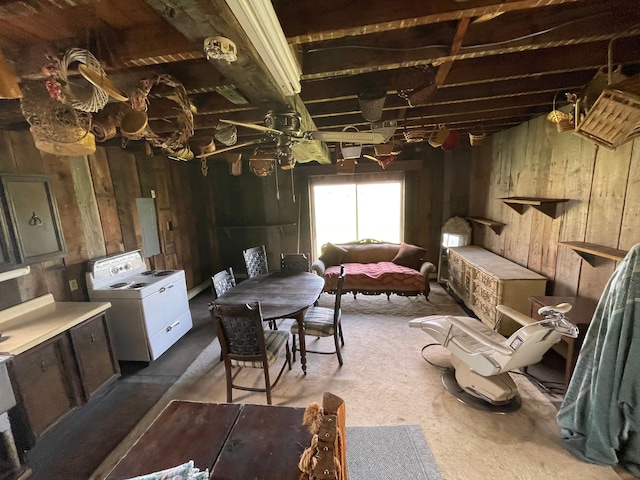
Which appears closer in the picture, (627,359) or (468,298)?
(627,359)

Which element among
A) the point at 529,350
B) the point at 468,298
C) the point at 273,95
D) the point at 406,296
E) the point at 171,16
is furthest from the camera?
the point at 406,296

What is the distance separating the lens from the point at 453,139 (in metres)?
3.26

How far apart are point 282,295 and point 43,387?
1.82m

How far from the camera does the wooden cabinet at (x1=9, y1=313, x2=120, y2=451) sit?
176 cm

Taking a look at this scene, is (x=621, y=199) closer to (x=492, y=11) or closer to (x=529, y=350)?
(x=529, y=350)

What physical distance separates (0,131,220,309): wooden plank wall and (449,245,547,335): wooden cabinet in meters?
4.28

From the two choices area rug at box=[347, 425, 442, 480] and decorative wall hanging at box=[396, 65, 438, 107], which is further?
decorative wall hanging at box=[396, 65, 438, 107]

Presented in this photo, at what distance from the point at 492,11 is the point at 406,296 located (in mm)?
3674

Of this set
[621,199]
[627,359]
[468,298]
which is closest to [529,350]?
[627,359]

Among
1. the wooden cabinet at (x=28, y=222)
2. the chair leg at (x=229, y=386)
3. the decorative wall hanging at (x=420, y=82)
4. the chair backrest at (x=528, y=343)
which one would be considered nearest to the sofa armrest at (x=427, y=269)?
the chair backrest at (x=528, y=343)

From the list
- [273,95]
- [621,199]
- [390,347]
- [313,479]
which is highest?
[273,95]

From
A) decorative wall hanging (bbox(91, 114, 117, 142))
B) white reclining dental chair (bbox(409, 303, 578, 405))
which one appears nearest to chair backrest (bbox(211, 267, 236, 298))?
decorative wall hanging (bbox(91, 114, 117, 142))

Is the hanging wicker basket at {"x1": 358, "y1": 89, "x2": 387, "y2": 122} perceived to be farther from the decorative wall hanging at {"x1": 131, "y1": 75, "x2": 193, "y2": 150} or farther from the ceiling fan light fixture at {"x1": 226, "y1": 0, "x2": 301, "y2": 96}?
the decorative wall hanging at {"x1": 131, "y1": 75, "x2": 193, "y2": 150}

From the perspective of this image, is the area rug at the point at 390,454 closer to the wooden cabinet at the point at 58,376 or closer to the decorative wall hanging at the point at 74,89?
the wooden cabinet at the point at 58,376
